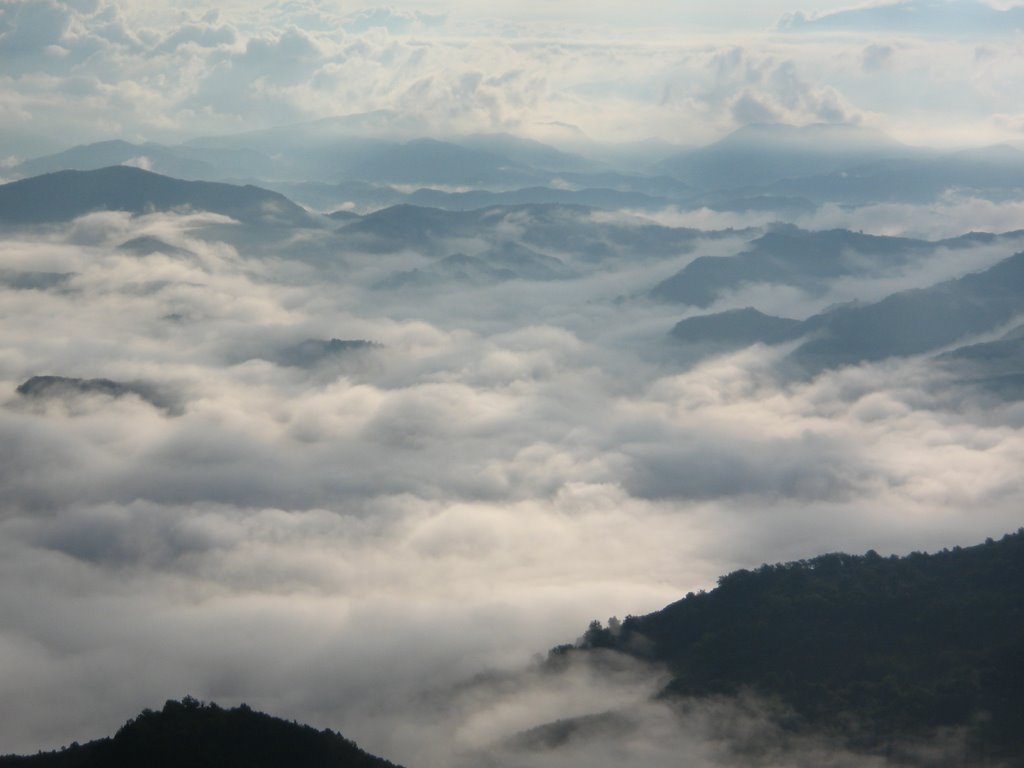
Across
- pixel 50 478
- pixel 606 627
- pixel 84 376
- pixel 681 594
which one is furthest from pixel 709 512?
pixel 84 376

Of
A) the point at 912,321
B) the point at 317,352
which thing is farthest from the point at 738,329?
the point at 317,352

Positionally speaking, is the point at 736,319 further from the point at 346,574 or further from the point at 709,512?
the point at 346,574

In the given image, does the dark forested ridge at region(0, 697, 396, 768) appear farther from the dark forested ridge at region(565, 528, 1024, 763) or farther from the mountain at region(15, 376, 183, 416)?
the mountain at region(15, 376, 183, 416)

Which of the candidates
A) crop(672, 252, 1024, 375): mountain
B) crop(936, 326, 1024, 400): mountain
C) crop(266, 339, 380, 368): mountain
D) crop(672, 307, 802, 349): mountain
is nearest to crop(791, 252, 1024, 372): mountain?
crop(672, 252, 1024, 375): mountain

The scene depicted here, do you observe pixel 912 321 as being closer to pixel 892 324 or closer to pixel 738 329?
pixel 892 324

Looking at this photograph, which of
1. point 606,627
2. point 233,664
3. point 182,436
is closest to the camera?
point 606,627

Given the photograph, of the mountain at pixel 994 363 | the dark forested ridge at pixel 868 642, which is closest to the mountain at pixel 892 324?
the mountain at pixel 994 363
